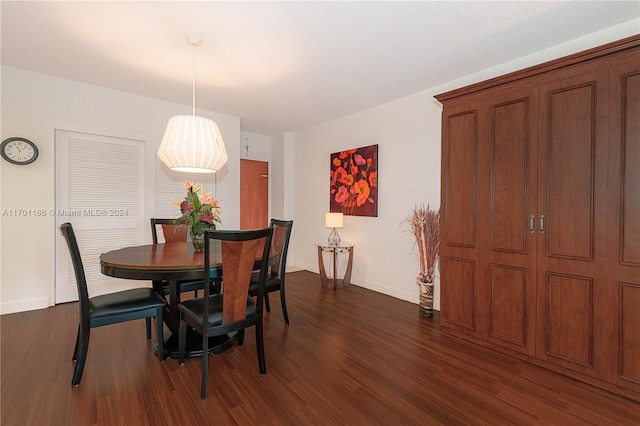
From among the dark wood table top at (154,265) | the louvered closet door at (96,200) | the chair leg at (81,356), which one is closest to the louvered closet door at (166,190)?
the louvered closet door at (96,200)

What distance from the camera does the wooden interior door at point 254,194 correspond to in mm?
5586

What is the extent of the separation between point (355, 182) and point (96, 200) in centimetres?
338

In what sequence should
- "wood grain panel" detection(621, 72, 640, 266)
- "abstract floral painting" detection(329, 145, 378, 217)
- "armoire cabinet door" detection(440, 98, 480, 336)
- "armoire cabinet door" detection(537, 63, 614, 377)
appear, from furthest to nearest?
"abstract floral painting" detection(329, 145, 378, 217) < "armoire cabinet door" detection(440, 98, 480, 336) < "armoire cabinet door" detection(537, 63, 614, 377) < "wood grain panel" detection(621, 72, 640, 266)

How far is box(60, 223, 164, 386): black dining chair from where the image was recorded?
73.8 inches

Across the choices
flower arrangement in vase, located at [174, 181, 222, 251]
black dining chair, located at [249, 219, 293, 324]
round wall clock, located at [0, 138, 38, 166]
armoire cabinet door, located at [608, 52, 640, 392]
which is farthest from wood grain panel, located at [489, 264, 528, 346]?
round wall clock, located at [0, 138, 38, 166]

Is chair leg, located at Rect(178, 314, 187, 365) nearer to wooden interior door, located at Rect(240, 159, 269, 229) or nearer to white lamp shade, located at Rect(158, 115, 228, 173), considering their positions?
white lamp shade, located at Rect(158, 115, 228, 173)

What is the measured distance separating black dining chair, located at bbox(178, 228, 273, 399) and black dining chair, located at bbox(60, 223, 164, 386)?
0.21m

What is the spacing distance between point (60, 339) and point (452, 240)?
3.57 meters

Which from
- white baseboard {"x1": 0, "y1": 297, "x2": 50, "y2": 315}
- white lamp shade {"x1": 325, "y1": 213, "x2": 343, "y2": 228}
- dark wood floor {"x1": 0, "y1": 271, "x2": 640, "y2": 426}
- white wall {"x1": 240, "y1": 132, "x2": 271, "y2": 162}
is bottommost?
dark wood floor {"x1": 0, "y1": 271, "x2": 640, "y2": 426}

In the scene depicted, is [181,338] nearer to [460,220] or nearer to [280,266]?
[280,266]

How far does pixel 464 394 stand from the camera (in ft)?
6.07

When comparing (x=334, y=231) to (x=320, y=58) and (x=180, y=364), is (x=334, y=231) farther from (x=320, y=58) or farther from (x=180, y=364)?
(x=180, y=364)

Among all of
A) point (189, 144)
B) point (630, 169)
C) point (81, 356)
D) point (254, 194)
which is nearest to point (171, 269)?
point (81, 356)
